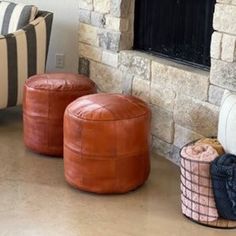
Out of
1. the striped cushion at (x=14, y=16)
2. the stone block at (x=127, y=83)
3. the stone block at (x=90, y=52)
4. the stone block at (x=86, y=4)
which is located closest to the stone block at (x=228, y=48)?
the stone block at (x=127, y=83)

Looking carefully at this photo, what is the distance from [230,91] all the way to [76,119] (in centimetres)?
85

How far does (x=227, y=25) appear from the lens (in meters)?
2.74

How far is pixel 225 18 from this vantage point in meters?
2.74

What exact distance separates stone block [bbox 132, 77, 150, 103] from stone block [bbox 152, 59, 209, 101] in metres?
0.10

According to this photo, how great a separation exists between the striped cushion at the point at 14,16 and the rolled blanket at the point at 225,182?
87.6 inches

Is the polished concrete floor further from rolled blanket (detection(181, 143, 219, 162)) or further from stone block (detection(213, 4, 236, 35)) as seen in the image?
stone block (detection(213, 4, 236, 35))

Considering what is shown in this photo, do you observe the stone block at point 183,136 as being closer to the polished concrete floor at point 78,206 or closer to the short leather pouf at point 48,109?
the polished concrete floor at point 78,206

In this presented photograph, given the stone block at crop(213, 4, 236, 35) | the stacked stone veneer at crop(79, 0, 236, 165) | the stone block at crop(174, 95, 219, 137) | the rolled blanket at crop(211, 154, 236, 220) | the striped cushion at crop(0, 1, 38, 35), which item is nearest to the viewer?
the rolled blanket at crop(211, 154, 236, 220)

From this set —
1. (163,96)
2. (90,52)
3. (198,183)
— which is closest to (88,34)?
(90,52)

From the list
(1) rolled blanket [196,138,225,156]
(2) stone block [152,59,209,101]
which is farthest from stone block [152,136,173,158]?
(1) rolled blanket [196,138,225,156]

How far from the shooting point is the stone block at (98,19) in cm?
392

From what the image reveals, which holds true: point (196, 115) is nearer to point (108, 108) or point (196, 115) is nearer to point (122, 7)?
point (108, 108)

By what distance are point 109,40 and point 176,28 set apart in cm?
66

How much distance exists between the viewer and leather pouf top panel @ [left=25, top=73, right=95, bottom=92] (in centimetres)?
333
